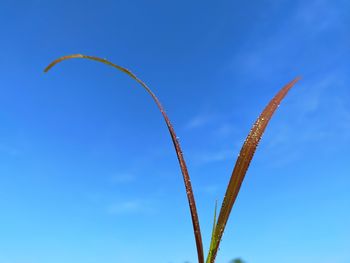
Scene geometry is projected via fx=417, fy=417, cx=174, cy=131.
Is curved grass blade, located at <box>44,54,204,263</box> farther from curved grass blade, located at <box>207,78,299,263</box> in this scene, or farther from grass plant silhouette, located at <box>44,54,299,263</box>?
curved grass blade, located at <box>207,78,299,263</box>

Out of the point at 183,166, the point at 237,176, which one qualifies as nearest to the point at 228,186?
the point at 237,176

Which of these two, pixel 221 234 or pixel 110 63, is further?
pixel 110 63

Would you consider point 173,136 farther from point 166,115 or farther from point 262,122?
point 262,122

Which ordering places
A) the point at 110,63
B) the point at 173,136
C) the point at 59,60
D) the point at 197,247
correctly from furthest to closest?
the point at 59,60 < the point at 110,63 < the point at 173,136 < the point at 197,247

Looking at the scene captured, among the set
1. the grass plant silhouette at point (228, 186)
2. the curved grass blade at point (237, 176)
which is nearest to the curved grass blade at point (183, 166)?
the grass plant silhouette at point (228, 186)

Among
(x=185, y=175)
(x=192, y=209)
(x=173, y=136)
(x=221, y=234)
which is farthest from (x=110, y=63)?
(x=221, y=234)

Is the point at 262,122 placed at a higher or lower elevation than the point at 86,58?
lower

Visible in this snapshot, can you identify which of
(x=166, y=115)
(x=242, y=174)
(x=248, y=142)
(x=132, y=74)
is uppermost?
(x=132, y=74)

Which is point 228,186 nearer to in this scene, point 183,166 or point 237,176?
point 237,176

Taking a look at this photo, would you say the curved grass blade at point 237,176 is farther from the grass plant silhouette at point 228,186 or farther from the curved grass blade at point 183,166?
the curved grass blade at point 183,166

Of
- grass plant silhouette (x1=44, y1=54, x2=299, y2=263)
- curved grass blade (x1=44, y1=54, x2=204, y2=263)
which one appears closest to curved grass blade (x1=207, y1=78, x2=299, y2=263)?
grass plant silhouette (x1=44, y1=54, x2=299, y2=263)

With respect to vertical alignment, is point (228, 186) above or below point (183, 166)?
below
